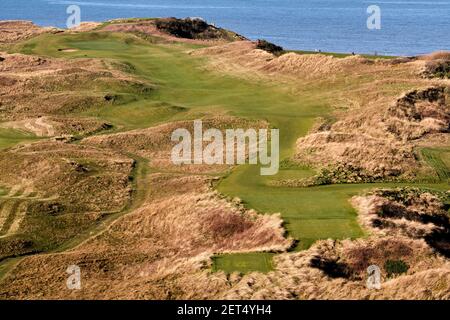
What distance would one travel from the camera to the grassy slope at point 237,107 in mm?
34281

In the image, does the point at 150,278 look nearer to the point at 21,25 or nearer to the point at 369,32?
the point at 21,25

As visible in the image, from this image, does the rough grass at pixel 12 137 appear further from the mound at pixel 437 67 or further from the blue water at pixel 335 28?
the blue water at pixel 335 28

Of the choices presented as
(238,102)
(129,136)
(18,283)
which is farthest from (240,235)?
(238,102)

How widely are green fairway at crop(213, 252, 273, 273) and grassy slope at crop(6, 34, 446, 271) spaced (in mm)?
91

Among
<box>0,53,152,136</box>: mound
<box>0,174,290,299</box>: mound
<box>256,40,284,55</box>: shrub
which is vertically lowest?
<box>0,174,290,299</box>: mound

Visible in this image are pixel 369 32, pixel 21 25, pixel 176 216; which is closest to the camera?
pixel 176 216

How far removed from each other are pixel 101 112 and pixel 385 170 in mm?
29679

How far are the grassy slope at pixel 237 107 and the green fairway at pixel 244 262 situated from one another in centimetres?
9

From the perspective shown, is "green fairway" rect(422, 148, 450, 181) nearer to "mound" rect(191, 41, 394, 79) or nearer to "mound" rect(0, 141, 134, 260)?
"mound" rect(191, 41, 394, 79)

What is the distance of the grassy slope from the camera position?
3428 centimetres

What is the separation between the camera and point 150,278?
2998 cm

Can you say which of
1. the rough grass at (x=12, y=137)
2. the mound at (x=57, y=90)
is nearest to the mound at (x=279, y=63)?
the mound at (x=57, y=90)

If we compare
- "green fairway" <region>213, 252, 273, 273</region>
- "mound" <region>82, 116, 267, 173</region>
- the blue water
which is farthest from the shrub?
"green fairway" <region>213, 252, 273, 273</region>
